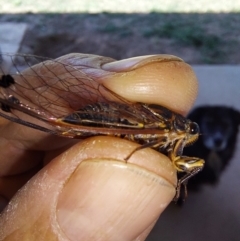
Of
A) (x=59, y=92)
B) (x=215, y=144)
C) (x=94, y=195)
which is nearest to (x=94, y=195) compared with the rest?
(x=94, y=195)

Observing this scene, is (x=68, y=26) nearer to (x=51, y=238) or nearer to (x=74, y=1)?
(x=74, y=1)

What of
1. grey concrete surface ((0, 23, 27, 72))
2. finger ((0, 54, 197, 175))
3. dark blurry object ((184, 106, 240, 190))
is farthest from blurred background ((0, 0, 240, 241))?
finger ((0, 54, 197, 175))

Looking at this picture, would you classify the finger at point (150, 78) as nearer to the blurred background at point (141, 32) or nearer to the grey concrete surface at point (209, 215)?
the grey concrete surface at point (209, 215)

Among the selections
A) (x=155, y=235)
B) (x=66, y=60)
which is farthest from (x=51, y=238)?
(x=155, y=235)

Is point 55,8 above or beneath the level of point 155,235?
above

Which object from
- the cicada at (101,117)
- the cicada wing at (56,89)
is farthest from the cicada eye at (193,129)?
the cicada wing at (56,89)

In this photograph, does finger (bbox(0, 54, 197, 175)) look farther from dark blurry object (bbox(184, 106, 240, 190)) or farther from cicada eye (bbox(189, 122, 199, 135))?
dark blurry object (bbox(184, 106, 240, 190))
